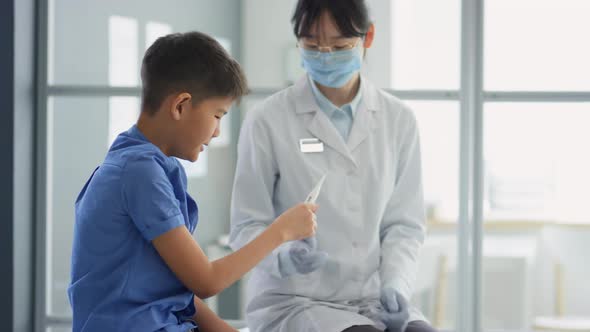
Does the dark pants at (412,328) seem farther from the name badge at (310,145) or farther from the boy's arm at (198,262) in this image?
the name badge at (310,145)

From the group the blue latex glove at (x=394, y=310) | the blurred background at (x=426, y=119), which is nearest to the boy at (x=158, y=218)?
the blue latex glove at (x=394, y=310)

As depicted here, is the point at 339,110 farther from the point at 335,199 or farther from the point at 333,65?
the point at 335,199

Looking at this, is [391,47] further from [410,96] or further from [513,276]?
[513,276]

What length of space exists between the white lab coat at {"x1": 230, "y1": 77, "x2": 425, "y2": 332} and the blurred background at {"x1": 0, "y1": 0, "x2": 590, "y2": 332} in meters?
0.76

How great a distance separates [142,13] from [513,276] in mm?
1681

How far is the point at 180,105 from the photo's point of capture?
1423 millimetres

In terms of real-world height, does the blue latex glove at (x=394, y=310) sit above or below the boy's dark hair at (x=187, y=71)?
below

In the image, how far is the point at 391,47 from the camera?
2.67 metres

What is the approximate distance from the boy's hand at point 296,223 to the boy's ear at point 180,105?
0.29 metres

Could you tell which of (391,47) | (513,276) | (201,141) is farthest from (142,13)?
(513,276)

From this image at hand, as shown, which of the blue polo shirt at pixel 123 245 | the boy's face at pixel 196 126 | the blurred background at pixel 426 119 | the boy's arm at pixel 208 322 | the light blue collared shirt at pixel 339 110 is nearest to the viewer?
the blue polo shirt at pixel 123 245

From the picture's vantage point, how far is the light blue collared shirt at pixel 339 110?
6.32 feet

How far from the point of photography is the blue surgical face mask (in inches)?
72.3

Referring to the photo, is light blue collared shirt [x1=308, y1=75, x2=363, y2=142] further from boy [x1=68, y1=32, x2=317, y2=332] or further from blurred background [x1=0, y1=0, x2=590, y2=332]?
blurred background [x1=0, y1=0, x2=590, y2=332]
